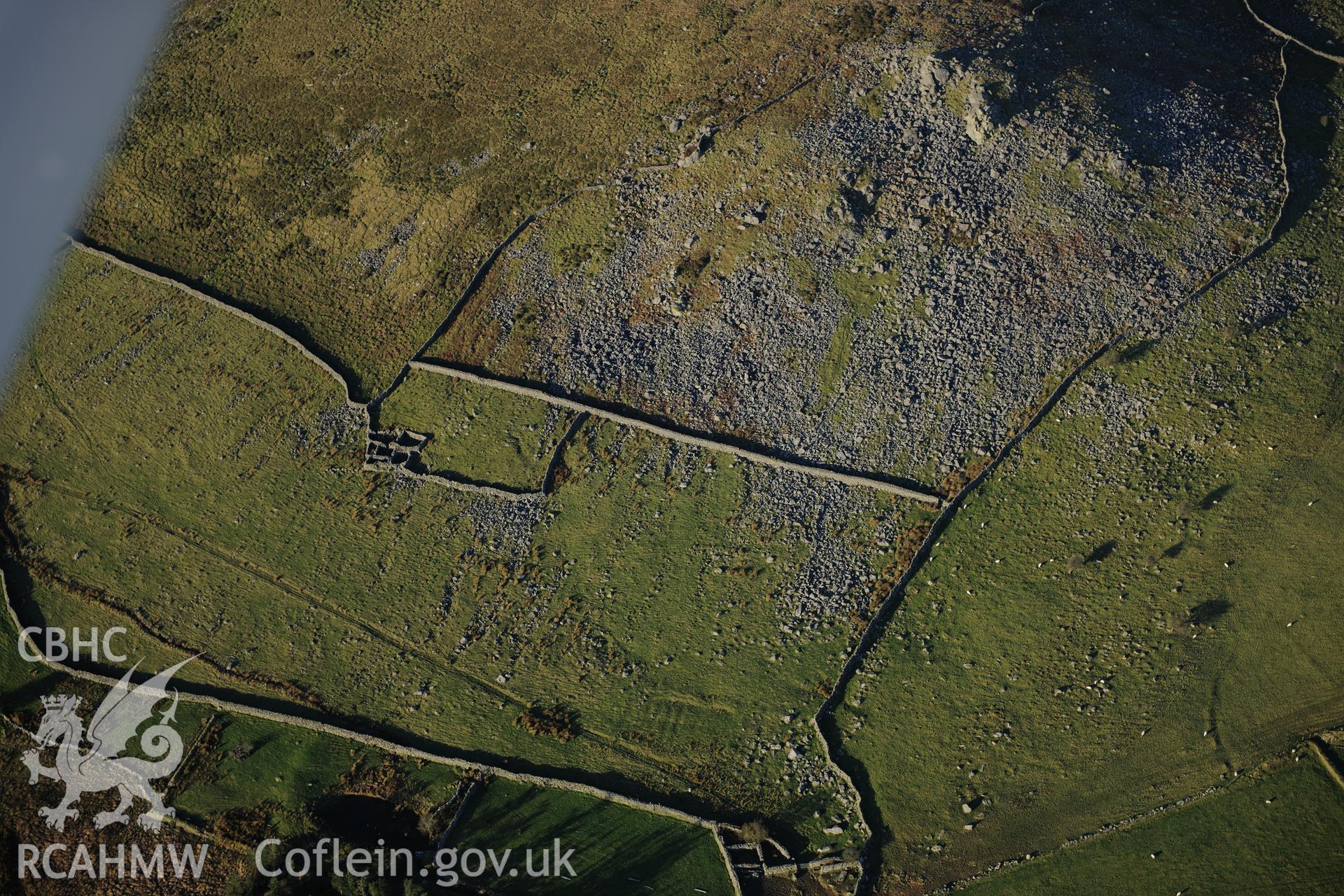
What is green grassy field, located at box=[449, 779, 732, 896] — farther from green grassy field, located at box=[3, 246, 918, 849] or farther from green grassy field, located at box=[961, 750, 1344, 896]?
green grassy field, located at box=[961, 750, 1344, 896]

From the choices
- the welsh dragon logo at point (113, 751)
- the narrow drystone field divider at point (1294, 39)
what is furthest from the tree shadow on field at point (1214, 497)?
the welsh dragon logo at point (113, 751)

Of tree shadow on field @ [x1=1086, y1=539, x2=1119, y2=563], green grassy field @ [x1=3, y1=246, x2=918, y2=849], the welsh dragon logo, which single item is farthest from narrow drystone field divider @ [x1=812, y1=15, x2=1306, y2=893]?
the welsh dragon logo

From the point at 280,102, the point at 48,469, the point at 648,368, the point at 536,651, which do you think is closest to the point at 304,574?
the point at 536,651

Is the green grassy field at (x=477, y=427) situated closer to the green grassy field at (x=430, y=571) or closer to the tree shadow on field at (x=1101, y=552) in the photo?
the green grassy field at (x=430, y=571)

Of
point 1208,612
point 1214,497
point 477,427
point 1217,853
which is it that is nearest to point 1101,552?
point 1208,612

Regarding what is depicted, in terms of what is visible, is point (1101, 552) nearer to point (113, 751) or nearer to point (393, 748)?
point (393, 748)

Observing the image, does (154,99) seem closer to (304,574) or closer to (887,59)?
(304,574)
